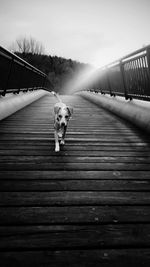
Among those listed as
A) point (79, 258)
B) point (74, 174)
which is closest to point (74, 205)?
point (79, 258)

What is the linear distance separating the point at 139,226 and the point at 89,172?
1.22 m

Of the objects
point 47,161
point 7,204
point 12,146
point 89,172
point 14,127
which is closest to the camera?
point 7,204

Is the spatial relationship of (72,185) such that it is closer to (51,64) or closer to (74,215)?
(74,215)

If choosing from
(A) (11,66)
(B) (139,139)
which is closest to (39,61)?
(A) (11,66)

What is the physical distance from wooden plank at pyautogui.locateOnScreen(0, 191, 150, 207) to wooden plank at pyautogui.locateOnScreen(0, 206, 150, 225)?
0.09 metres

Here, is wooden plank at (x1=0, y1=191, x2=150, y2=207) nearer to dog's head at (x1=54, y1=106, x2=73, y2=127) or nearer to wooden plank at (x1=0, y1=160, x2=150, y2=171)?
wooden plank at (x1=0, y1=160, x2=150, y2=171)

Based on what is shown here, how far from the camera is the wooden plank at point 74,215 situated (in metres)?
1.90

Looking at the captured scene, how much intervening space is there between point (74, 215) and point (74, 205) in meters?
0.17

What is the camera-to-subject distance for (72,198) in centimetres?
229

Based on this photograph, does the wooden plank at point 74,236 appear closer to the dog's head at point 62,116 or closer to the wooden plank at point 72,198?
the wooden plank at point 72,198

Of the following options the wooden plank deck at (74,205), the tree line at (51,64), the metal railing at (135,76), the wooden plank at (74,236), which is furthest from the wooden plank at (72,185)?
the tree line at (51,64)

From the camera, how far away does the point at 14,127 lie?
227 inches

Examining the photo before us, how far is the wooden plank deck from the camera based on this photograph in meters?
1.55

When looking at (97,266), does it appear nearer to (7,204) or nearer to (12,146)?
(7,204)
